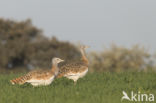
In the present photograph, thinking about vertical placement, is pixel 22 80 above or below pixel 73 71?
below

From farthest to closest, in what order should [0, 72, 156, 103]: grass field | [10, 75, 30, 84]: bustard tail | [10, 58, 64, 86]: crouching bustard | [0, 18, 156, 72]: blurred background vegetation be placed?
[0, 18, 156, 72]: blurred background vegetation → [10, 75, 30, 84]: bustard tail → [10, 58, 64, 86]: crouching bustard → [0, 72, 156, 103]: grass field

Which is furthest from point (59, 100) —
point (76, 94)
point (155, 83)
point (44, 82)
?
point (155, 83)

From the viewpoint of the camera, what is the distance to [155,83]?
16438mm

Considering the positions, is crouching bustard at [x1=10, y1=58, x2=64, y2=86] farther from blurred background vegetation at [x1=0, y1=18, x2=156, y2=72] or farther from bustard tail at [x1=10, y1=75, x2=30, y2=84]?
blurred background vegetation at [x1=0, y1=18, x2=156, y2=72]

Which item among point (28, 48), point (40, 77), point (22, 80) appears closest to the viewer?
point (40, 77)

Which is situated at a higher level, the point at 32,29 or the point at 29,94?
the point at 32,29

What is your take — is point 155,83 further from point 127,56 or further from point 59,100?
point 127,56

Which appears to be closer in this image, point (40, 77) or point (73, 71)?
point (40, 77)

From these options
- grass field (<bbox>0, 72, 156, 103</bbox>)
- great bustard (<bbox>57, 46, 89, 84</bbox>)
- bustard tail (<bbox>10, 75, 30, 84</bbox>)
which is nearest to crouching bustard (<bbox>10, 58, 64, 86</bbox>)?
bustard tail (<bbox>10, 75, 30, 84</bbox>)

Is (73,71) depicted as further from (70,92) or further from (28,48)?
(28,48)

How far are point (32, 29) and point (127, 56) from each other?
16.8 m

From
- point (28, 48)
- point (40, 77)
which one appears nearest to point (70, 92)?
point (40, 77)

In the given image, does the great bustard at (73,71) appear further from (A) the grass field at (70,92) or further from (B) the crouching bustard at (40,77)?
(B) the crouching bustard at (40,77)

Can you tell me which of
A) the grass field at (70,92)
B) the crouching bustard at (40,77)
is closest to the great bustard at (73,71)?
the grass field at (70,92)
